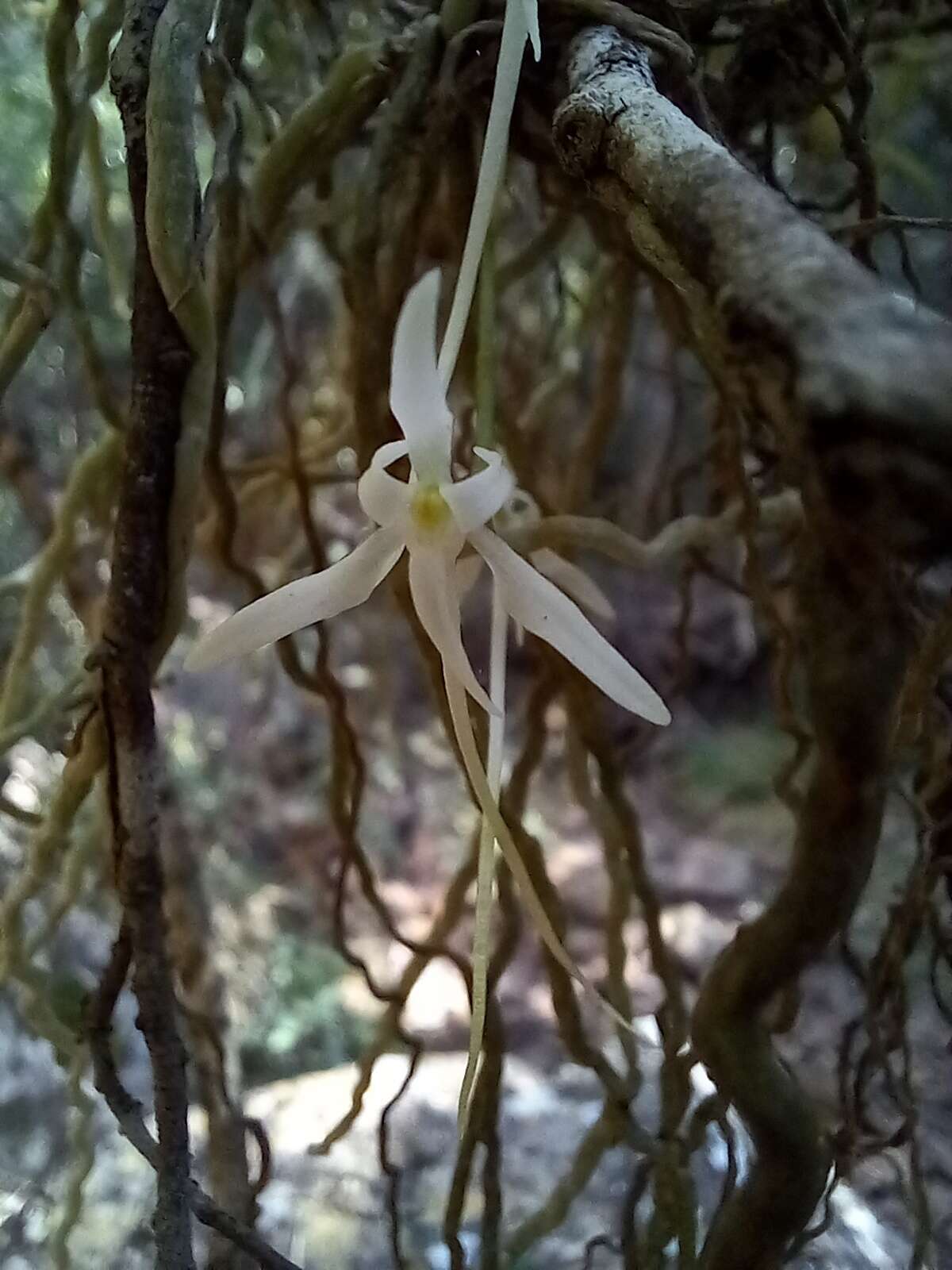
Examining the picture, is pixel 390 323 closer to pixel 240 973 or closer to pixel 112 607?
pixel 112 607

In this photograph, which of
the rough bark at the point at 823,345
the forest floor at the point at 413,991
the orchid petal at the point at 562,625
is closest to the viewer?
the rough bark at the point at 823,345

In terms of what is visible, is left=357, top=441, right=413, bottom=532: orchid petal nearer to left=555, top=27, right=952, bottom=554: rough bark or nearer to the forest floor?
left=555, top=27, right=952, bottom=554: rough bark

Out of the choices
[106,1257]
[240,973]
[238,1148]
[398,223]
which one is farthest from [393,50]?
[240,973]

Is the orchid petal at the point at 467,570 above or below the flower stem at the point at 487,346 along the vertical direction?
below

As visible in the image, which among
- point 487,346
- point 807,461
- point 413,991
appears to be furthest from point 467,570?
point 413,991

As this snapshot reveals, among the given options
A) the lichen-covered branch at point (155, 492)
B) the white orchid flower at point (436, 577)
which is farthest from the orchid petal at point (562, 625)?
the lichen-covered branch at point (155, 492)

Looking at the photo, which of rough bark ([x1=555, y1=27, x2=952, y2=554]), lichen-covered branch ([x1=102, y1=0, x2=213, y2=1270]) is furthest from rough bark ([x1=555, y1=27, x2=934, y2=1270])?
lichen-covered branch ([x1=102, y1=0, x2=213, y2=1270])

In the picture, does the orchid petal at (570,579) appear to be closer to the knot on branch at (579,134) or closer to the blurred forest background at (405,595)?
the blurred forest background at (405,595)
